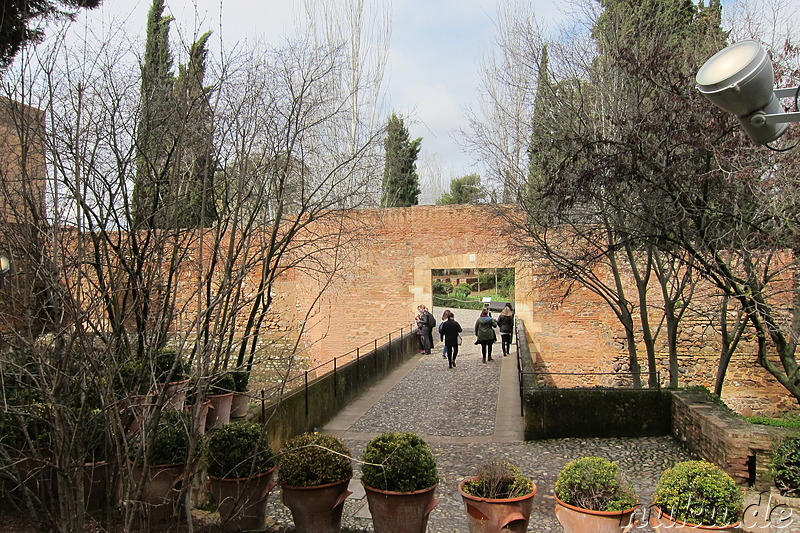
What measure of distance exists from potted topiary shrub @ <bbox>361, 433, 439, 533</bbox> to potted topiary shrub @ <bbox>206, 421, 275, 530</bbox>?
0.75m

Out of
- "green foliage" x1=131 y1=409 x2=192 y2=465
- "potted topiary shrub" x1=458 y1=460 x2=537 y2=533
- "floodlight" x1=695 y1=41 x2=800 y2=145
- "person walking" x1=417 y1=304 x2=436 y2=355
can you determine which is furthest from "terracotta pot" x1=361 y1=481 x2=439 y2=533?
"person walking" x1=417 y1=304 x2=436 y2=355

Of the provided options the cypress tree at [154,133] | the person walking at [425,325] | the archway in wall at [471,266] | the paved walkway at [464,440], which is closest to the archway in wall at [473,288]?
the archway in wall at [471,266]

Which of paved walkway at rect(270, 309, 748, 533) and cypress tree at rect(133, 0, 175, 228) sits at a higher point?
cypress tree at rect(133, 0, 175, 228)

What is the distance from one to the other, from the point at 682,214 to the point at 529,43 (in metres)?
4.94

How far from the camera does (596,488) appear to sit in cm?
389

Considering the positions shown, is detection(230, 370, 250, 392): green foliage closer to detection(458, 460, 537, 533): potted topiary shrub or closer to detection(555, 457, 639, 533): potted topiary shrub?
detection(458, 460, 537, 533): potted topiary shrub

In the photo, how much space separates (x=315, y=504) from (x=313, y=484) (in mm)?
140

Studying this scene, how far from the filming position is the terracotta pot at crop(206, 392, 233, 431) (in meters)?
5.89

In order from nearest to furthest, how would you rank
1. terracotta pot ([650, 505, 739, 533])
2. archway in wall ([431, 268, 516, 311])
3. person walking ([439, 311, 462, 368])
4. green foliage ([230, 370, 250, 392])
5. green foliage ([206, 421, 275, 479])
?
terracotta pot ([650, 505, 739, 533]), green foliage ([206, 421, 275, 479]), green foliage ([230, 370, 250, 392]), person walking ([439, 311, 462, 368]), archway in wall ([431, 268, 516, 311])

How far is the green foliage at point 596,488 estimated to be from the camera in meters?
3.86

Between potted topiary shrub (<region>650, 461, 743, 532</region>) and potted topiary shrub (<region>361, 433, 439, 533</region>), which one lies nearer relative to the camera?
potted topiary shrub (<region>650, 461, 743, 532</region>)

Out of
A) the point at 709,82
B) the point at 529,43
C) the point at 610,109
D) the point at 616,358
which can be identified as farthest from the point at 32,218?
the point at 616,358

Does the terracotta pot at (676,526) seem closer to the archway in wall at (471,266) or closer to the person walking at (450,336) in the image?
the person walking at (450,336)

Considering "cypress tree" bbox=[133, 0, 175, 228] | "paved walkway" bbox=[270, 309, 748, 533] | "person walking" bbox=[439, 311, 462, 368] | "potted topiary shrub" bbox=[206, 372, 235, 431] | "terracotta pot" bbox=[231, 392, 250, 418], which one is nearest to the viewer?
"paved walkway" bbox=[270, 309, 748, 533]
